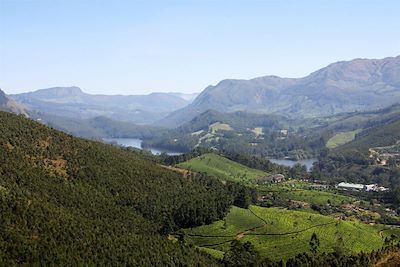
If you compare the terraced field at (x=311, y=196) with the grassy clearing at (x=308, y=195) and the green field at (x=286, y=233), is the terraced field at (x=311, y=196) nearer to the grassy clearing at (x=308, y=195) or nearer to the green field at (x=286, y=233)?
the grassy clearing at (x=308, y=195)

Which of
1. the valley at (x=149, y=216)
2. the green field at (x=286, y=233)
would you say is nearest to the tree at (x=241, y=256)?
the valley at (x=149, y=216)

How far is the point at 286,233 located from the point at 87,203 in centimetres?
4696

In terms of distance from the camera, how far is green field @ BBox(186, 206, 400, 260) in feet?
358

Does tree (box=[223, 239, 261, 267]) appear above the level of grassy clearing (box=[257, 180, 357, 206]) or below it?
above

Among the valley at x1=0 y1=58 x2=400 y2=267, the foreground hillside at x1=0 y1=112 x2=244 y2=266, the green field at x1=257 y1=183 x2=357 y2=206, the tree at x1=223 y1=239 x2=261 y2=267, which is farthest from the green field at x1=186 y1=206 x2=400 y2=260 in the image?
the green field at x1=257 y1=183 x2=357 y2=206

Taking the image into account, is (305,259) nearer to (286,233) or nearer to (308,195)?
(286,233)

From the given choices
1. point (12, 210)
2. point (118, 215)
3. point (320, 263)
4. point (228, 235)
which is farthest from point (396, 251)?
point (12, 210)

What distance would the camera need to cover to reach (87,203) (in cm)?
11412

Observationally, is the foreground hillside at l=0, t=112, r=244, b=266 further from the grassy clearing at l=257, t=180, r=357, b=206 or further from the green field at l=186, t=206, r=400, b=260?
the grassy clearing at l=257, t=180, r=357, b=206

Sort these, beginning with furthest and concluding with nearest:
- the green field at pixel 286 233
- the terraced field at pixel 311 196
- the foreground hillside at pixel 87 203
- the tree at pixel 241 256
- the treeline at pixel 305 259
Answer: the terraced field at pixel 311 196
the green field at pixel 286 233
the tree at pixel 241 256
the treeline at pixel 305 259
the foreground hillside at pixel 87 203

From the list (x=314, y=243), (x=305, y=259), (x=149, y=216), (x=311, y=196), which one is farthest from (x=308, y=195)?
(x=305, y=259)

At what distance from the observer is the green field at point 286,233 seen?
109062 mm

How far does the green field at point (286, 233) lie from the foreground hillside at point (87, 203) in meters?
6.50

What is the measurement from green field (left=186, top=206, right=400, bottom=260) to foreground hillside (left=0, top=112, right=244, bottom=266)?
6500mm
